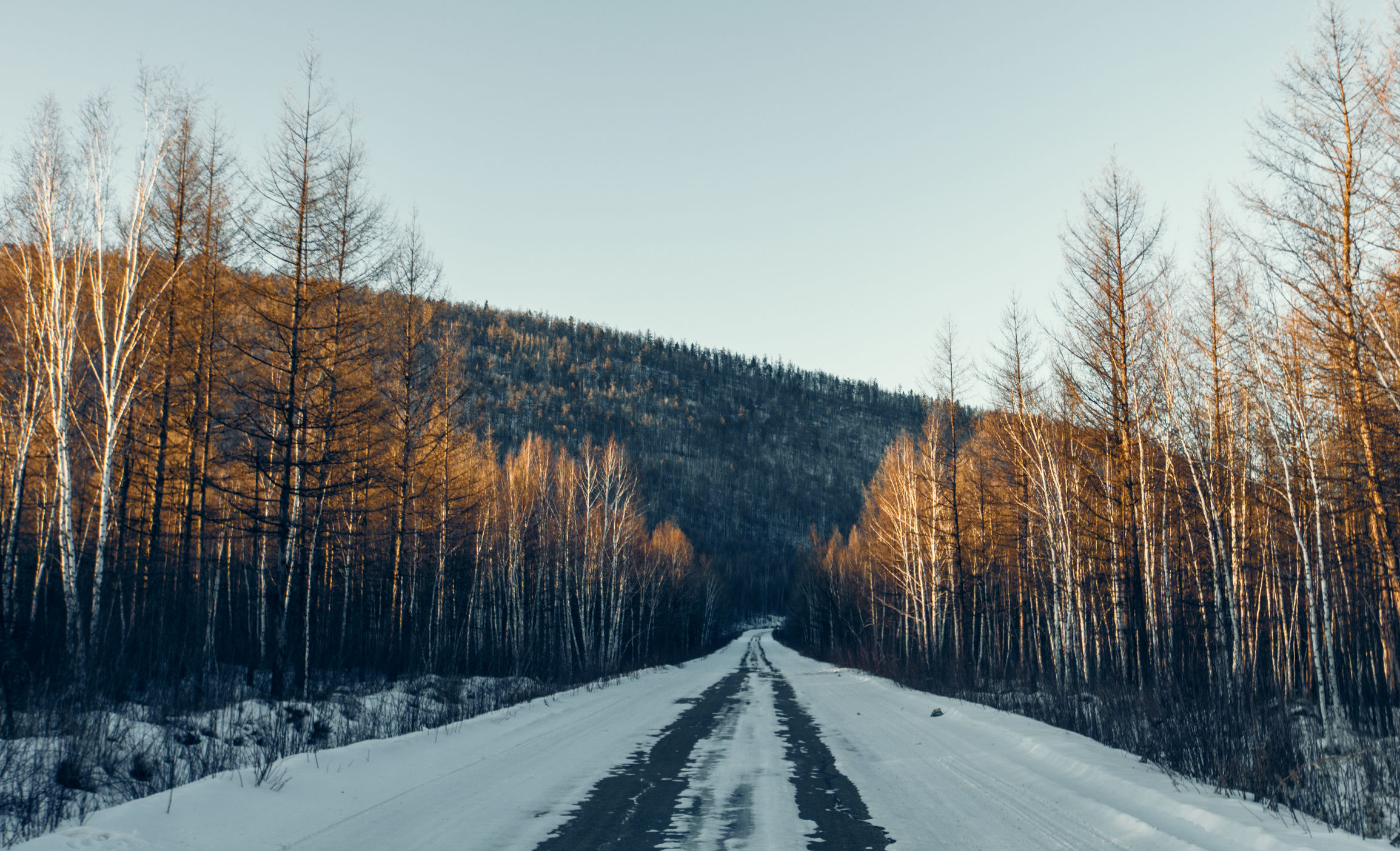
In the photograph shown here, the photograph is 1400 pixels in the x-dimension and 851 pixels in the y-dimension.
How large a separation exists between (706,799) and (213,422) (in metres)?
17.6

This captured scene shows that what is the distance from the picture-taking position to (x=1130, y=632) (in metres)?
19.2

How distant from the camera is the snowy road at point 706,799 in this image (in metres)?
5.48

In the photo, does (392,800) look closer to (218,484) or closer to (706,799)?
(706,799)

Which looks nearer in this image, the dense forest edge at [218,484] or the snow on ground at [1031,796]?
the snow on ground at [1031,796]

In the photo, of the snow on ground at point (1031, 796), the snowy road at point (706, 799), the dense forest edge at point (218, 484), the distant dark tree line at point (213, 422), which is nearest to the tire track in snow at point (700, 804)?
the snowy road at point (706, 799)

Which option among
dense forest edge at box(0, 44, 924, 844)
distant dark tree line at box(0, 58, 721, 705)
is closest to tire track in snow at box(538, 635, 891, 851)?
dense forest edge at box(0, 44, 924, 844)

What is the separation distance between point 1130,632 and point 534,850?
18935 mm

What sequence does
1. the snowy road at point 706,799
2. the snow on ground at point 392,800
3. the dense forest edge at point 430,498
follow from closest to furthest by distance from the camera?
1. the snow on ground at point 392,800
2. the snowy road at point 706,799
3. the dense forest edge at point 430,498

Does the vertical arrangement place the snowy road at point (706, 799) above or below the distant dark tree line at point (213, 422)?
below

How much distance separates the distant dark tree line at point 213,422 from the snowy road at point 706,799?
5.34m

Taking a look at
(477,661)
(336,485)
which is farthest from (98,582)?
(477,661)

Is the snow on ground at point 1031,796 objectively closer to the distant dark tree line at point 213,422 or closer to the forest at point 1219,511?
the forest at point 1219,511

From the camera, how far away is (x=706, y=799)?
7004mm

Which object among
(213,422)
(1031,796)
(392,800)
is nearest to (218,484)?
(213,422)
